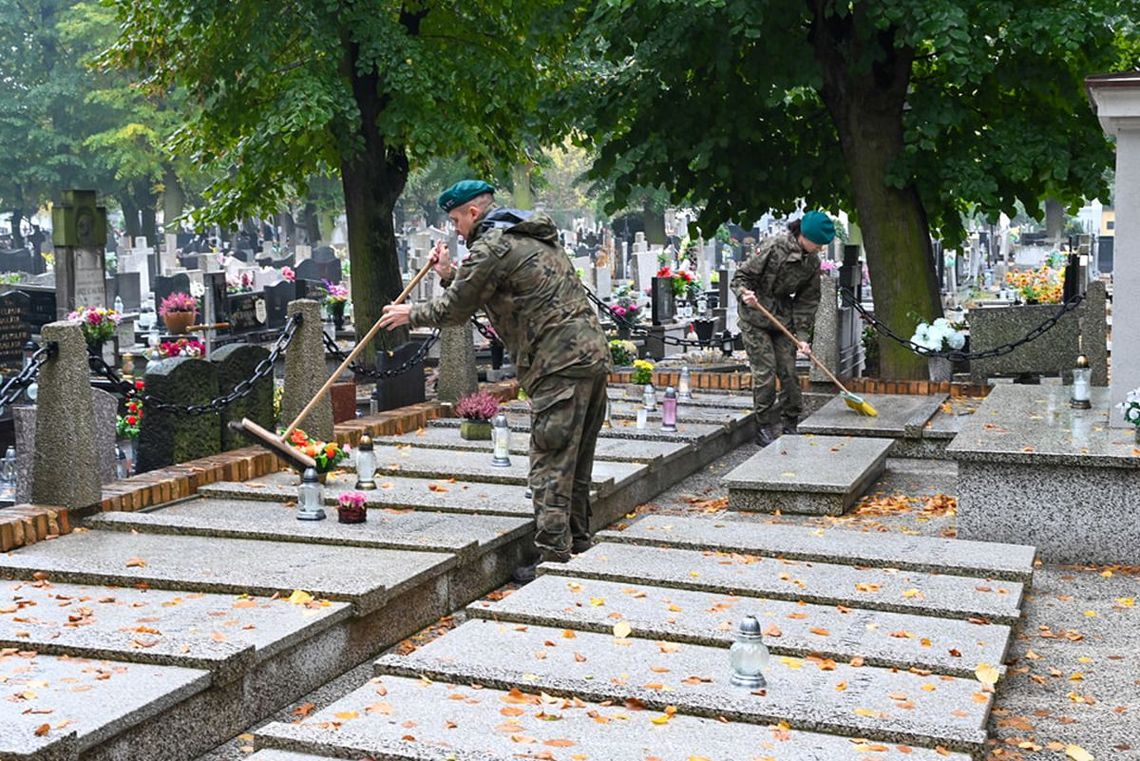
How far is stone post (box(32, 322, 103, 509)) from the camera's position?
27.5 ft

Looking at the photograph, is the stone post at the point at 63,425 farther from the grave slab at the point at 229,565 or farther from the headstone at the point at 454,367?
the headstone at the point at 454,367

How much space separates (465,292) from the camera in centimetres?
821

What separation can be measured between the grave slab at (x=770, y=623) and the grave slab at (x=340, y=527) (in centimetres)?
87

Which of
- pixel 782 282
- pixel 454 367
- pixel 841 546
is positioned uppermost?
pixel 782 282

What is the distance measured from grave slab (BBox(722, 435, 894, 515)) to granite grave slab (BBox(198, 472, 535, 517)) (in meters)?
1.63

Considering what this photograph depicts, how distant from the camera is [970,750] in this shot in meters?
5.24

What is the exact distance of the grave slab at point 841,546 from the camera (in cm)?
796

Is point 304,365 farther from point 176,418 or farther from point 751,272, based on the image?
point 751,272

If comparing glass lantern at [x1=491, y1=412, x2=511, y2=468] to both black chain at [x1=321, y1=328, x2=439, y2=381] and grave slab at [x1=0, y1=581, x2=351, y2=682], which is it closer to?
black chain at [x1=321, y1=328, x2=439, y2=381]

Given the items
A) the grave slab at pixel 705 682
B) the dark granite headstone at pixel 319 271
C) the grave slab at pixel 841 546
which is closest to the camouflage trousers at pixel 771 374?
the grave slab at pixel 841 546

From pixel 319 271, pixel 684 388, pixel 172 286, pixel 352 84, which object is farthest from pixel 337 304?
pixel 684 388

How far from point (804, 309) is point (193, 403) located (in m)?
5.33

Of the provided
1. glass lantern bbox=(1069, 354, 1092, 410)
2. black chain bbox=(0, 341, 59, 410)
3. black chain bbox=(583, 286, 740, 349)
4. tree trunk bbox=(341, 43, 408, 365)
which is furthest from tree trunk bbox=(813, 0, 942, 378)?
black chain bbox=(0, 341, 59, 410)

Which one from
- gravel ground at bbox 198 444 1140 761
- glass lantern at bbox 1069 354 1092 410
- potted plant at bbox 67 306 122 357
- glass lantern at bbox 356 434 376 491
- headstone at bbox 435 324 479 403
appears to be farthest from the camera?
potted plant at bbox 67 306 122 357
